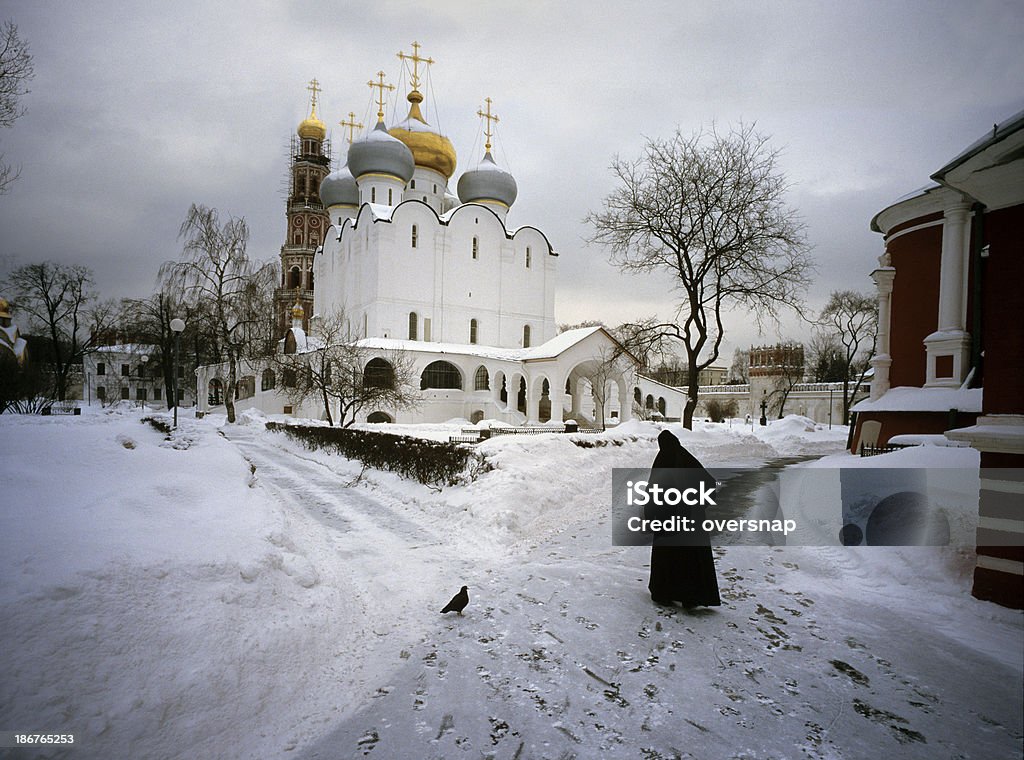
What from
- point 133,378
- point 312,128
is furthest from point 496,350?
point 312,128

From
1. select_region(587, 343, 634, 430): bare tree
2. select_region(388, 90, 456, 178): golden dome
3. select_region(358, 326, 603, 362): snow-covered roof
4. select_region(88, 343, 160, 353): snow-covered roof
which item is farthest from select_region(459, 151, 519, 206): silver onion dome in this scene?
select_region(88, 343, 160, 353): snow-covered roof

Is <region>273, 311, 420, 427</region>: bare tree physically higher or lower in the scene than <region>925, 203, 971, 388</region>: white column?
lower

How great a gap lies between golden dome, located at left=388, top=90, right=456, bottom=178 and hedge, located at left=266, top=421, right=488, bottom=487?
105 feet

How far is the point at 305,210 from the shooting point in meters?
53.0

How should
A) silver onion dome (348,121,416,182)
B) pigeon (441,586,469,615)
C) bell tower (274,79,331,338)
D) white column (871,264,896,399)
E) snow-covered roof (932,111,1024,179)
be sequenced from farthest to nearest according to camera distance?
bell tower (274,79,331,338) → silver onion dome (348,121,416,182) → white column (871,264,896,399) → pigeon (441,586,469,615) → snow-covered roof (932,111,1024,179)

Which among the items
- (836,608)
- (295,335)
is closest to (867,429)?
(836,608)

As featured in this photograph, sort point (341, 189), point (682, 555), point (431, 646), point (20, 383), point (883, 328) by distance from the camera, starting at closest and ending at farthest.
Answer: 1. point (431, 646)
2. point (682, 555)
3. point (883, 328)
4. point (20, 383)
5. point (341, 189)

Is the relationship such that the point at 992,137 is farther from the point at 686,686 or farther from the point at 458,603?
the point at 458,603

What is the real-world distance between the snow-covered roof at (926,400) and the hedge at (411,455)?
7471 mm

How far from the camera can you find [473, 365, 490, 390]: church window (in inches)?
1244

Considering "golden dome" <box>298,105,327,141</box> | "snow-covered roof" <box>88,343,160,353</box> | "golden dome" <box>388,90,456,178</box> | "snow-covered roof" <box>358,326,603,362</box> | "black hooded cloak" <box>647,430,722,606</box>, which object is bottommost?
"black hooded cloak" <box>647,430,722,606</box>

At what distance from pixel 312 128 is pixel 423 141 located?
21.0 m

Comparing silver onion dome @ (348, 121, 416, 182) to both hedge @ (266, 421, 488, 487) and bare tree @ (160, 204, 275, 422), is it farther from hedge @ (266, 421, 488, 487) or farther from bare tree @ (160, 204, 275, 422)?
hedge @ (266, 421, 488, 487)

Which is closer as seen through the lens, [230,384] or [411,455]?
[411,455]
